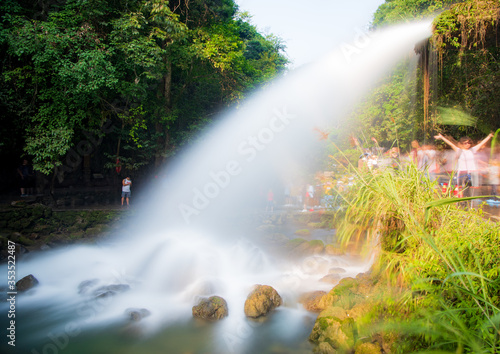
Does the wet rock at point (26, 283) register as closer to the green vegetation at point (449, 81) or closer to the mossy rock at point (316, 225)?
the green vegetation at point (449, 81)

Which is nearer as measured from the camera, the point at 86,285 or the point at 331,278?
the point at 331,278

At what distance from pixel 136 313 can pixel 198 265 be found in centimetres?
249

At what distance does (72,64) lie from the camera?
1161 cm

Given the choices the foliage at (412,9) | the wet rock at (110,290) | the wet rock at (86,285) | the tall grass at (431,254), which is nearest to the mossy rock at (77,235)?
the wet rock at (86,285)

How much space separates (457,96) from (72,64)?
1353 centimetres

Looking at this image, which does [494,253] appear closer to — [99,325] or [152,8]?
[99,325]

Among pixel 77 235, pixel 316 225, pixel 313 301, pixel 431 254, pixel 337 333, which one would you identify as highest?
pixel 431 254

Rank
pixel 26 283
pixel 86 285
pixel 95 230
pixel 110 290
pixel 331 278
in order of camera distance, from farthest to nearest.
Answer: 1. pixel 95 230
2. pixel 86 285
3. pixel 26 283
4. pixel 110 290
5. pixel 331 278

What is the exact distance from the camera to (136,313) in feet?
24.3

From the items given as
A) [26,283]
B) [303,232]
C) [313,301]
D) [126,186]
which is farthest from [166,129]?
[313,301]

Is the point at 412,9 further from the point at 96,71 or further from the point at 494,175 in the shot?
the point at 96,71

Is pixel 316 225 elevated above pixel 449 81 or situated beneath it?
situated beneath

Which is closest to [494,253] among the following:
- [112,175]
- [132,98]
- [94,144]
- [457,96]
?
[457,96]

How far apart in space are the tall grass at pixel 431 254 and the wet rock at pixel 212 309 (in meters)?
3.28
